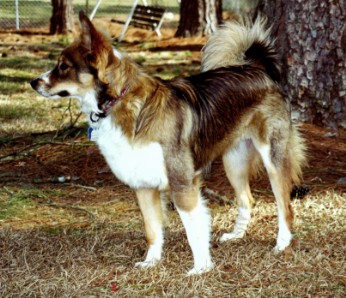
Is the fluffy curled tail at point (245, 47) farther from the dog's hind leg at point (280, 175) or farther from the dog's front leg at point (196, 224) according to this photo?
the dog's front leg at point (196, 224)

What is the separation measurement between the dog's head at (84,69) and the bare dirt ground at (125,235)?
444 mm

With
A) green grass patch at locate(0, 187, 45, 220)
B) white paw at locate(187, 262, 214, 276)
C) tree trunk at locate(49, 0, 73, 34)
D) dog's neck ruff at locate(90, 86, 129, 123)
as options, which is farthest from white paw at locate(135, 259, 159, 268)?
tree trunk at locate(49, 0, 73, 34)

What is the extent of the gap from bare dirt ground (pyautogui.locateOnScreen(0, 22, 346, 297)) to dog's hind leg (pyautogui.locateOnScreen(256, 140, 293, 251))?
13cm

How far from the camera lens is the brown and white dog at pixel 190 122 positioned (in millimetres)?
4668

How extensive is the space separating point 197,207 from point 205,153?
49cm

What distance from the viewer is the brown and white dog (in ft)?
15.3

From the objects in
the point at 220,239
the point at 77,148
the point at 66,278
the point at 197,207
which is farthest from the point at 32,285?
the point at 77,148

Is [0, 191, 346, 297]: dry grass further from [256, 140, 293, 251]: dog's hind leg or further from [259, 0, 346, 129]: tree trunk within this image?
[259, 0, 346, 129]: tree trunk

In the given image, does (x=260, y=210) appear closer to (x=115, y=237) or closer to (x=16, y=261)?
(x=115, y=237)

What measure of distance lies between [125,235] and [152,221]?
55 centimetres

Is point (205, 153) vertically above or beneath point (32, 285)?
above

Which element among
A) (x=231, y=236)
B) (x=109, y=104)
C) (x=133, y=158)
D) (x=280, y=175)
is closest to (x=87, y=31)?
(x=109, y=104)

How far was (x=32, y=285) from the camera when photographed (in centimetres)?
468

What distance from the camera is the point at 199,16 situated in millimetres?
17094
